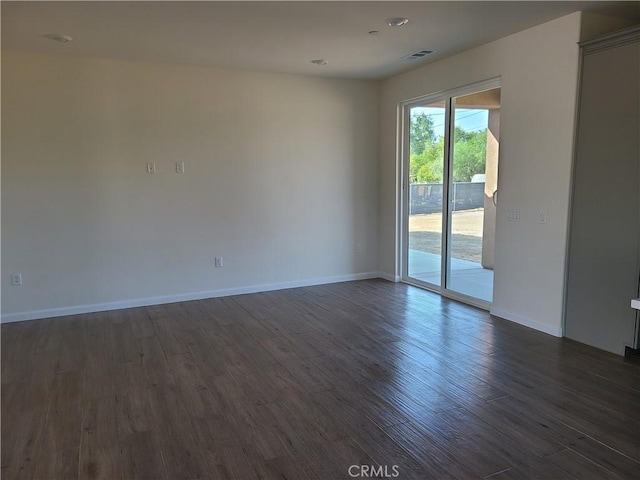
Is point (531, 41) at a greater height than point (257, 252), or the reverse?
point (531, 41)

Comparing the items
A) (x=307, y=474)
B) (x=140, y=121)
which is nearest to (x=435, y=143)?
(x=140, y=121)

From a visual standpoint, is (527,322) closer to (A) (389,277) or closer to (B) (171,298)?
(A) (389,277)

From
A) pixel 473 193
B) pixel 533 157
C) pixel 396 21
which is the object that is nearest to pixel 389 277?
pixel 473 193

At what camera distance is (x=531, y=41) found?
3.88 metres

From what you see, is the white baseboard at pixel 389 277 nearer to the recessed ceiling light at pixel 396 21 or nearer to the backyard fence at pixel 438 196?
the backyard fence at pixel 438 196

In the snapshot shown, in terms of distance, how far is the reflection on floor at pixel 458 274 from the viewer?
15.6 ft

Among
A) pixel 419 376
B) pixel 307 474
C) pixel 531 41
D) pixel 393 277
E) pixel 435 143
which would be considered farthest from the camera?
pixel 393 277

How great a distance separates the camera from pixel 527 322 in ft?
13.5

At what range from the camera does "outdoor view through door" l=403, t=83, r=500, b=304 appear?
464 centimetres

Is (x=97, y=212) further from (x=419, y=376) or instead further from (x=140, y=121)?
(x=419, y=376)

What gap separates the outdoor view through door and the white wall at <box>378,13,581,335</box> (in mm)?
274

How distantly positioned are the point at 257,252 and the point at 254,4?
298cm

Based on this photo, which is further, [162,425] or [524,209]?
[524,209]
